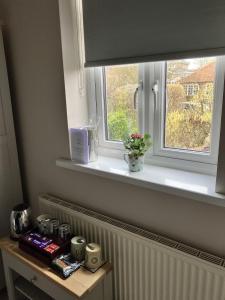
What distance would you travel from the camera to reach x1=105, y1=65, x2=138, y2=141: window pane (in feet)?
4.70

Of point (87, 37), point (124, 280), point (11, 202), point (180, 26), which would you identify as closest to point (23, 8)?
point (87, 37)

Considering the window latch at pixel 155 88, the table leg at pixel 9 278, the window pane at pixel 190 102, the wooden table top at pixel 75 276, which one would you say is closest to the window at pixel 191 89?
the window pane at pixel 190 102

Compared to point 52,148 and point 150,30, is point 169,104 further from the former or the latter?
point 52,148

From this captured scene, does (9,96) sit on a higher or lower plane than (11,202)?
higher

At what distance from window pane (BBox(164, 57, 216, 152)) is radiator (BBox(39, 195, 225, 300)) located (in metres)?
0.50

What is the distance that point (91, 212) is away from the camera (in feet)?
4.90

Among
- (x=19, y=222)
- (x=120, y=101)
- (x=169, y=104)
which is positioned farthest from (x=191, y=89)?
(x=19, y=222)

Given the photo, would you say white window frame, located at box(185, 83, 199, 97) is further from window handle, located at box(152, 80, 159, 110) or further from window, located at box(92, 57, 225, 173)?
window handle, located at box(152, 80, 159, 110)

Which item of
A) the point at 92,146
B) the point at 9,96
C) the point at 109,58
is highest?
the point at 109,58

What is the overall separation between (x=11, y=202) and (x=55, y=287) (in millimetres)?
781

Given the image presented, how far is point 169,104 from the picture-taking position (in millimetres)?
1313

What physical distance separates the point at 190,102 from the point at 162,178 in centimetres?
39

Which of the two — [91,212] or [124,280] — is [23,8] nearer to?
[91,212]

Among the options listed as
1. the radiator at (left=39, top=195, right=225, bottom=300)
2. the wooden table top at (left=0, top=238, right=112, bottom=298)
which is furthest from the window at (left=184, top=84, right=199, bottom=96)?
the wooden table top at (left=0, top=238, right=112, bottom=298)
